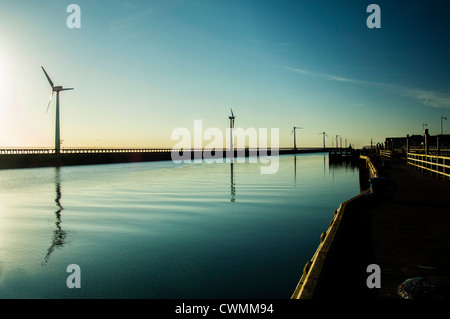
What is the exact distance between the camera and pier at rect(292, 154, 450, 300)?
509cm

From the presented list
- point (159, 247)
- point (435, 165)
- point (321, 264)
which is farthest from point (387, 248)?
point (435, 165)

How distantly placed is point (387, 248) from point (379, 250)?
0.83ft

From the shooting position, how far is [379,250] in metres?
6.92

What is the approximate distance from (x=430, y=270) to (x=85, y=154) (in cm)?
7903

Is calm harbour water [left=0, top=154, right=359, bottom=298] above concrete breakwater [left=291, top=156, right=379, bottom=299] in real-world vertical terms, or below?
below

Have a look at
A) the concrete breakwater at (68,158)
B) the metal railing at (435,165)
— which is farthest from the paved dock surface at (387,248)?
the concrete breakwater at (68,158)

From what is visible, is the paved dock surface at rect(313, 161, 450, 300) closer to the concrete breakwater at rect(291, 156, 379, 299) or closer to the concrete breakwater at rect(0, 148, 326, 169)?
the concrete breakwater at rect(291, 156, 379, 299)

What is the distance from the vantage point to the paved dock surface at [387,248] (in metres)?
5.26

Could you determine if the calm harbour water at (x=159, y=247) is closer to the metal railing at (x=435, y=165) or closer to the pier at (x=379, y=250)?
the pier at (x=379, y=250)

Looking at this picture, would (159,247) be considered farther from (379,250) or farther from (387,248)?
(387,248)

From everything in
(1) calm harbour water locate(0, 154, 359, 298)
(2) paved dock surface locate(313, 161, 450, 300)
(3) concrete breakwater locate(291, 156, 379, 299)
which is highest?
(3) concrete breakwater locate(291, 156, 379, 299)

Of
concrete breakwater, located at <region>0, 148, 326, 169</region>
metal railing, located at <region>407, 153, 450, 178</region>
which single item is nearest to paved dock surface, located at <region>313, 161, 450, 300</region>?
metal railing, located at <region>407, 153, 450, 178</region>

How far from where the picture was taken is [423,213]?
34.8 feet
